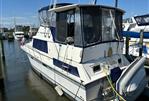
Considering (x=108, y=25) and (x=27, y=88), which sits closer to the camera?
(x=108, y=25)

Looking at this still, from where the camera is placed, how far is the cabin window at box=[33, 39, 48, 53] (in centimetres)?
952

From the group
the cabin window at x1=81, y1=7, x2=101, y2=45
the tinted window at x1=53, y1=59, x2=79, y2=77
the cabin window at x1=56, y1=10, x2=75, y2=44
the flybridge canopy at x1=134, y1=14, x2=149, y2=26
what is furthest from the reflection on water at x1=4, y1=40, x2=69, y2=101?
the flybridge canopy at x1=134, y1=14, x2=149, y2=26

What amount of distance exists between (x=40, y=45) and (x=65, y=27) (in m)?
2.54

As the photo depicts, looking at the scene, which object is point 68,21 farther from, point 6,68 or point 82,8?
point 6,68

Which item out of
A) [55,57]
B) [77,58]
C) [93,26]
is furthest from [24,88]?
[93,26]

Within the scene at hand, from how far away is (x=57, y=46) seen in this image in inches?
328

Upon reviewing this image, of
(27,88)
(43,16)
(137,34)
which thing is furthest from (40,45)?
(137,34)

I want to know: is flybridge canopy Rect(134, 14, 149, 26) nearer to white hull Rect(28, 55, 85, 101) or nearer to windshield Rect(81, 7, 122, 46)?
windshield Rect(81, 7, 122, 46)

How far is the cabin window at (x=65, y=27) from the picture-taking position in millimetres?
7762

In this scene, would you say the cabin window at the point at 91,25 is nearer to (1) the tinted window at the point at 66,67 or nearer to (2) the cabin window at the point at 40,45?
(1) the tinted window at the point at 66,67

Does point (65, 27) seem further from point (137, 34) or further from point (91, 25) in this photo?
point (137, 34)

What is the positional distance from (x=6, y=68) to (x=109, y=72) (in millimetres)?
9009

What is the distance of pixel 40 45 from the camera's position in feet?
33.4

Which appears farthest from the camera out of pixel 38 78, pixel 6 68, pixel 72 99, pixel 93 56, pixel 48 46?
pixel 6 68
